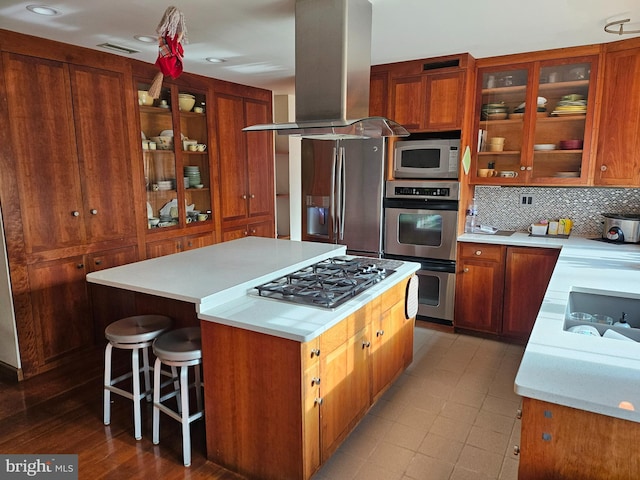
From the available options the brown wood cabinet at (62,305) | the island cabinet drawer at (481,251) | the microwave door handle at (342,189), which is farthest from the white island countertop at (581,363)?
the brown wood cabinet at (62,305)

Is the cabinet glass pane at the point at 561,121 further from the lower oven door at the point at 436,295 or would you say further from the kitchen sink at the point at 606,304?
the kitchen sink at the point at 606,304

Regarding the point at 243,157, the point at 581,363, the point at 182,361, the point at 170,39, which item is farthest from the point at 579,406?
the point at 243,157

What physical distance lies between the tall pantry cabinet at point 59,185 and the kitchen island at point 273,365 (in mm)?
969

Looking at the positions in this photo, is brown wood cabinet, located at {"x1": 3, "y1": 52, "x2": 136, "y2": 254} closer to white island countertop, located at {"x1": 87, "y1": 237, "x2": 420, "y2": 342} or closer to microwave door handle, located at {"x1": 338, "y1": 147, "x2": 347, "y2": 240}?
white island countertop, located at {"x1": 87, "y1": 237, "x2": 420, "y2": 342}

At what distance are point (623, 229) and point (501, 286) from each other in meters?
1.00

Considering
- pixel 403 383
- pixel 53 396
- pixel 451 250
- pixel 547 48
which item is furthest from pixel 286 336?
pixel 547 48

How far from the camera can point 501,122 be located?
376 cm

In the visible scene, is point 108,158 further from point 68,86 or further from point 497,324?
point 497,324

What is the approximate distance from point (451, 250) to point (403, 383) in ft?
4.32

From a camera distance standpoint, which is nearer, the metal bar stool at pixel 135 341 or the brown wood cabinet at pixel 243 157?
the metal bar stool at pixel 135 341

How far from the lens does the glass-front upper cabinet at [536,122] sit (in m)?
3.43

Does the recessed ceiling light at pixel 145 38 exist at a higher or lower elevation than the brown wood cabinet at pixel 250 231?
higher

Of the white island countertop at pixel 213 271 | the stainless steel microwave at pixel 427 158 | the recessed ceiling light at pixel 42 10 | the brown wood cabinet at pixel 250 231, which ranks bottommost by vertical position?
the brown wood cabinet at pixel 250 231

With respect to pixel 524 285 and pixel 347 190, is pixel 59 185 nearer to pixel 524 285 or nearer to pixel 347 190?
pixel 347 190
